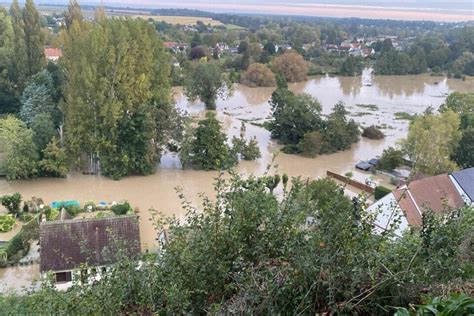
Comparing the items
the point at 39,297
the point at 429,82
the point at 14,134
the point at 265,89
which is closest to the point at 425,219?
the point at 39,297

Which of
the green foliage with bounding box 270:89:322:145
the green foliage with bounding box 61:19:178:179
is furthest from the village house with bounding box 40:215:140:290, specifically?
the green foliage with bounding box 270:89:322:145

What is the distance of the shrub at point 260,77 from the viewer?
1047 inches

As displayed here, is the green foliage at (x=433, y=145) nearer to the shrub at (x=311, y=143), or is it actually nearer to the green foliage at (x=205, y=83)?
the shrub at (x=311, y=143)

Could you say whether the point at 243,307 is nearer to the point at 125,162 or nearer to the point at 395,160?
the point at 125,162

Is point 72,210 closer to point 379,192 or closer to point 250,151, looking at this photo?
point 250,151

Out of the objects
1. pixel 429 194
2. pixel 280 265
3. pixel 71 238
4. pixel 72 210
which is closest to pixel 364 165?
pixel 429 194

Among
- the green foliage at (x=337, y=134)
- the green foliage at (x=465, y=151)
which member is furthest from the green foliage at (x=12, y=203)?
the green foliage at (x=465, y=151)

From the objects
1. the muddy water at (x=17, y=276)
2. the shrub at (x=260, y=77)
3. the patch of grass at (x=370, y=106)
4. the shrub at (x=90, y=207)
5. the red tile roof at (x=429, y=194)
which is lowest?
the muddy water at (x=17, y=276)

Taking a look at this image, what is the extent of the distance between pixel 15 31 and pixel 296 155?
439 inches

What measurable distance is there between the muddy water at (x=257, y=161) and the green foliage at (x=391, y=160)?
70 centimetres

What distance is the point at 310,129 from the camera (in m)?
16.1

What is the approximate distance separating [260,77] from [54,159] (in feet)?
51.1

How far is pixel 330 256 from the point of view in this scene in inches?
96.9

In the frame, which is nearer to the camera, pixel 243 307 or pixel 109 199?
pixel 243 307
